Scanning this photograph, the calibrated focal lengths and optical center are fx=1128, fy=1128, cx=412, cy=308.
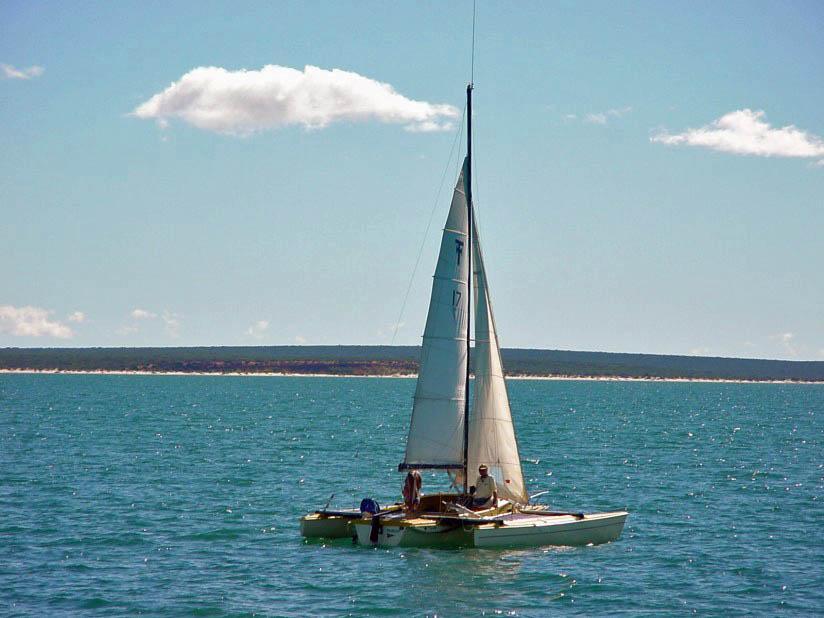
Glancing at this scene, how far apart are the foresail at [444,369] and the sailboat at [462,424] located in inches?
1.2

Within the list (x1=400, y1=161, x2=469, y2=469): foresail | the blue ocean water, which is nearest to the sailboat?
(x1=400, y1=161, x2=469, y2=469): foresail

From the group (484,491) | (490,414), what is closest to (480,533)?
(484,491)

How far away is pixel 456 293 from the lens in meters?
35.2

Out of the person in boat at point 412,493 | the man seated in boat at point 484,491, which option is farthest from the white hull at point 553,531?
the person in boat at point 412,493

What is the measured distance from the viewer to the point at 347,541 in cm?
3516

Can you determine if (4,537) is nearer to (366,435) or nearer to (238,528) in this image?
(238,528)

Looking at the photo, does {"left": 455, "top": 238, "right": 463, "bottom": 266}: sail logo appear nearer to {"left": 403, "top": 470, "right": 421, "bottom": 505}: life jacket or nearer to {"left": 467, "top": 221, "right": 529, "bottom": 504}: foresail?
{"left": 467, "top": 221, "right": 529, "bottom": 504}: foresail

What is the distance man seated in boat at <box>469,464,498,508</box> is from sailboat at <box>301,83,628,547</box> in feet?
0.72

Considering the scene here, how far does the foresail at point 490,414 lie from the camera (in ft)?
118

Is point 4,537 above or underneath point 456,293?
underneath

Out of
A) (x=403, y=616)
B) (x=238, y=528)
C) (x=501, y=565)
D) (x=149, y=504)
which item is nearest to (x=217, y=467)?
(x=149, y=504)

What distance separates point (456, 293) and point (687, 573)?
10753 millimetres

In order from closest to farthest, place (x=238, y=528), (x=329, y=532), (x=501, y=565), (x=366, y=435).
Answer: (x=501, y=565) → (x=329, y=532) → (x=238, y=528) → (x=366, y=435)

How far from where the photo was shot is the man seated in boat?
34.9 metres
